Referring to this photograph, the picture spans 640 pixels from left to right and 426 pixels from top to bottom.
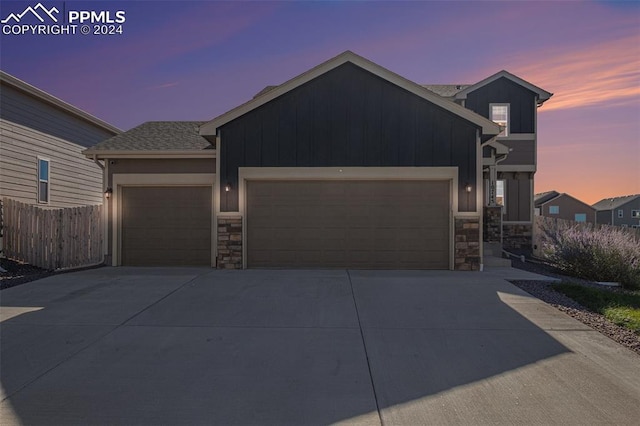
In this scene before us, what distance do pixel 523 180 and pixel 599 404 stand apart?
617 inches

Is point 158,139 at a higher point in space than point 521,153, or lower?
Result: lower

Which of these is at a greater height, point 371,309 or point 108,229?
point 108,229

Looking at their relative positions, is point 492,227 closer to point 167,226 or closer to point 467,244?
point 467,244

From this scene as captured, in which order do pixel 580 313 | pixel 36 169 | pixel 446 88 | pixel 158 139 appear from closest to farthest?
pixel 580 313 < pixel 158 139 < pixel 36 169 < pixel 446 88

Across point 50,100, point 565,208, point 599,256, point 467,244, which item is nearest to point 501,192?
point 599,256

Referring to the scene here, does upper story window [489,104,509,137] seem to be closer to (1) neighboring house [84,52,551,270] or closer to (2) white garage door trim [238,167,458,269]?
(1) neighboring house [84,52,551,270]

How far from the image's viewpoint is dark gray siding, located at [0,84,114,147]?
13562mm

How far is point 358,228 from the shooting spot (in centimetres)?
1082

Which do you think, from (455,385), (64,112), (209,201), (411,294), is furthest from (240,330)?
(64,112)

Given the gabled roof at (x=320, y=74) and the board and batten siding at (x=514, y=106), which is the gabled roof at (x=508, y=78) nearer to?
the board and batten siding at (x=514, y=106)

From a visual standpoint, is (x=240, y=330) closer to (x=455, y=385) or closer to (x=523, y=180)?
(x=455, y=385)

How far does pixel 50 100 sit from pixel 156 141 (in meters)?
6.05

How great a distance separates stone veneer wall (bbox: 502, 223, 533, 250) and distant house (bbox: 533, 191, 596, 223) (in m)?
42.0

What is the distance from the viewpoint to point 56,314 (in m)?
6.51
